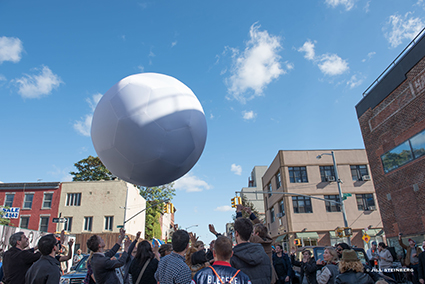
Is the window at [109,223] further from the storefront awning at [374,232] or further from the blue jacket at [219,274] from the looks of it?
the blue jacket at [219,274]

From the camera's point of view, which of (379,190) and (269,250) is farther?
(379,190)

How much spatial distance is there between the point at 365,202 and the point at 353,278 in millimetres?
31381

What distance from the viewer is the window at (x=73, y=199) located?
30906mm

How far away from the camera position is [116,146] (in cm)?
332

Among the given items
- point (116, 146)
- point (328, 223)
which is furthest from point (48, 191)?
point (116, 146)

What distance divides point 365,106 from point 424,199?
7574mm

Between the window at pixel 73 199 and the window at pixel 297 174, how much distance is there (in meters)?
24.2

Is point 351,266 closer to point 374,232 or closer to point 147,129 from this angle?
point 147,129

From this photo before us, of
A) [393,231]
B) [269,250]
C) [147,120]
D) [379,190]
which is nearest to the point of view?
[147,120]

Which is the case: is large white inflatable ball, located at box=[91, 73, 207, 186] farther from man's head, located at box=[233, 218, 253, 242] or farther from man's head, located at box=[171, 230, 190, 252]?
man's head, located at box=[233, 218, 253, 242]

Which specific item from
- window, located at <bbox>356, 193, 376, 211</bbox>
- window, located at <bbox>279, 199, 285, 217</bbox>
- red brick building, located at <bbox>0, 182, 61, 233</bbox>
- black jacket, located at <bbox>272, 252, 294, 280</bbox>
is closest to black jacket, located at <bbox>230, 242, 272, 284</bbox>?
black jacket, located at <bbox>272, 252, 294, 280</bbox>

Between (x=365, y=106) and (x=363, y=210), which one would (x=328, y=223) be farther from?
(x=365, y=106)

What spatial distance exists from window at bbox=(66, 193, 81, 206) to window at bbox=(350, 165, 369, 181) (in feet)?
102

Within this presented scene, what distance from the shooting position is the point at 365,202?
3073 cm
